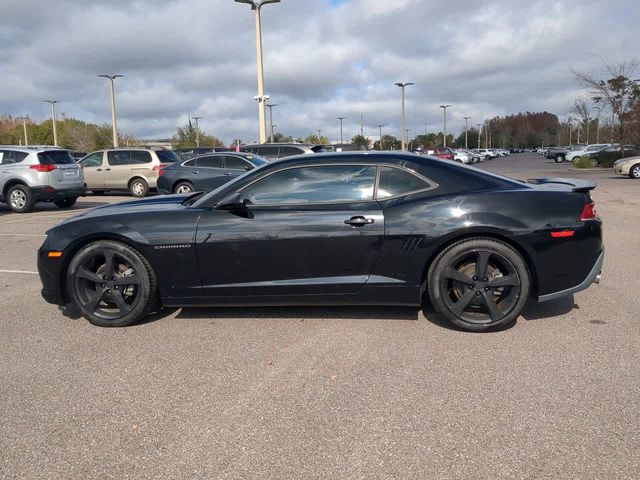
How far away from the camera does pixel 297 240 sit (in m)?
4.27

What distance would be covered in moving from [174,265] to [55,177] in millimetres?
10785

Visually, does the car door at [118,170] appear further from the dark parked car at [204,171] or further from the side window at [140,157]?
A: the dark parked car at [204,171]

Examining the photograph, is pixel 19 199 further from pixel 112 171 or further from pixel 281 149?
pixel 281 149

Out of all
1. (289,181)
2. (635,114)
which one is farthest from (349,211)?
(635,114)

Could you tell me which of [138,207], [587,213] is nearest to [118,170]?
[138,207]

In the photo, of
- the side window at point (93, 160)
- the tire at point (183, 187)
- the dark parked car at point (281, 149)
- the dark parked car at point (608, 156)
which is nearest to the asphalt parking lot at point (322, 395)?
the tire at point (183, 187)

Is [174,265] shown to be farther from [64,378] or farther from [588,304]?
[588,304]

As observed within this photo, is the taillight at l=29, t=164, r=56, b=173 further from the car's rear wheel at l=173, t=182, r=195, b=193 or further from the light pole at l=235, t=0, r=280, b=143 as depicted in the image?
the light pole at l=235, t=0, r=280, b=143

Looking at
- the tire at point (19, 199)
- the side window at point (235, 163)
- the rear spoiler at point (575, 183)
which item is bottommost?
the tire at point (19, 199)

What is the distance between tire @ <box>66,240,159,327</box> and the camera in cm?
447

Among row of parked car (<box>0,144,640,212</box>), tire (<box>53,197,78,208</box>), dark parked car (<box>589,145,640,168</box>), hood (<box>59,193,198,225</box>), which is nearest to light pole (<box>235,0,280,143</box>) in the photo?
row of parked car (<box>0,144,640,212</box>)

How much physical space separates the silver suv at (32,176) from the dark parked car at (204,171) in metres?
2.51

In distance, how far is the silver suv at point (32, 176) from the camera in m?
13.4

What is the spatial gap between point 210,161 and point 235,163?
0.78 m
